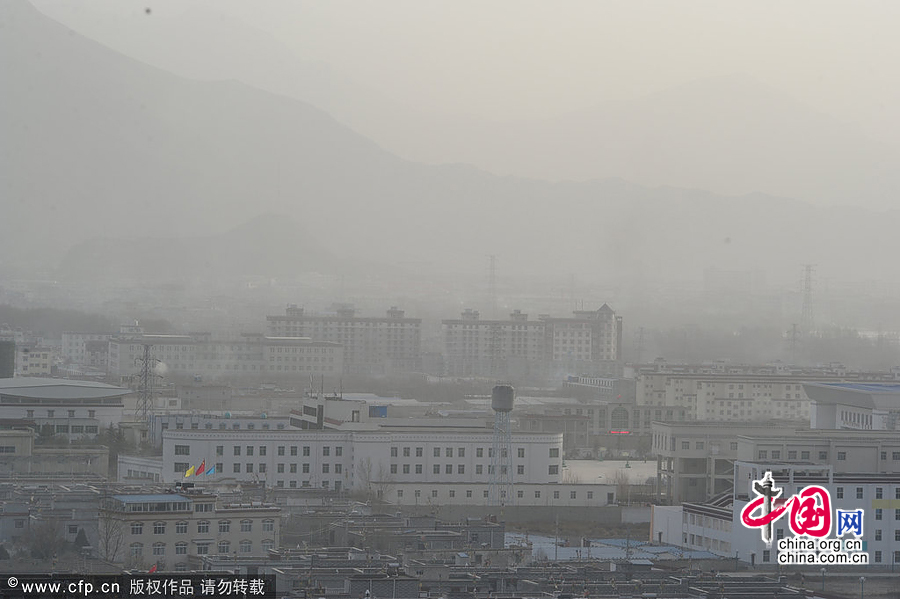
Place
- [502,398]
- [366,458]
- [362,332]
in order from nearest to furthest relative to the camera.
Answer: [502,398] → [366,458] → [362,332]

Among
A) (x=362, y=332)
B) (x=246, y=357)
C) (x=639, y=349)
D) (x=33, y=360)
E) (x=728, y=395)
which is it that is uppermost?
(x=362, y=332)

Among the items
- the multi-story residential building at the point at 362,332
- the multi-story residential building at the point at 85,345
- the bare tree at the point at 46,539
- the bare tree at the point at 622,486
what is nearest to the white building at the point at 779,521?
the bare tree at the point at 622,486

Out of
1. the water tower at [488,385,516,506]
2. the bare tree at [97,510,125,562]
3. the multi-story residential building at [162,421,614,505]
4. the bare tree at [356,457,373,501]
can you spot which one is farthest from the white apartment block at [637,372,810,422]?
the bare tree at [97,510,125,562]

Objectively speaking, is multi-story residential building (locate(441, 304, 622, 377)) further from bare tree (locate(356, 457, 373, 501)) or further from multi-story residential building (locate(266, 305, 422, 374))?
bare tree (locate(356, 457, 373, 501))

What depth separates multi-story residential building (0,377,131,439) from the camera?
58.1 feet

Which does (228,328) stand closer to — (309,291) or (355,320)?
(355,320)

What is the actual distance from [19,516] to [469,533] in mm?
2900

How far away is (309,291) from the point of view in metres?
63.6

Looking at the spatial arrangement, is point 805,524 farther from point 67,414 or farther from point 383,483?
point 67,414

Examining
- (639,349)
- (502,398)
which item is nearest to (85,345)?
(639,349)

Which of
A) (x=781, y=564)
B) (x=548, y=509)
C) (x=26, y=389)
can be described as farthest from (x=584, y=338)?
(x=781, y=564)

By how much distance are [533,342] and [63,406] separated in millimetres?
24434

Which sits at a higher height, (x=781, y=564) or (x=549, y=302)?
(x=549, y=302)

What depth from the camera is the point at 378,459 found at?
15.3 meters
